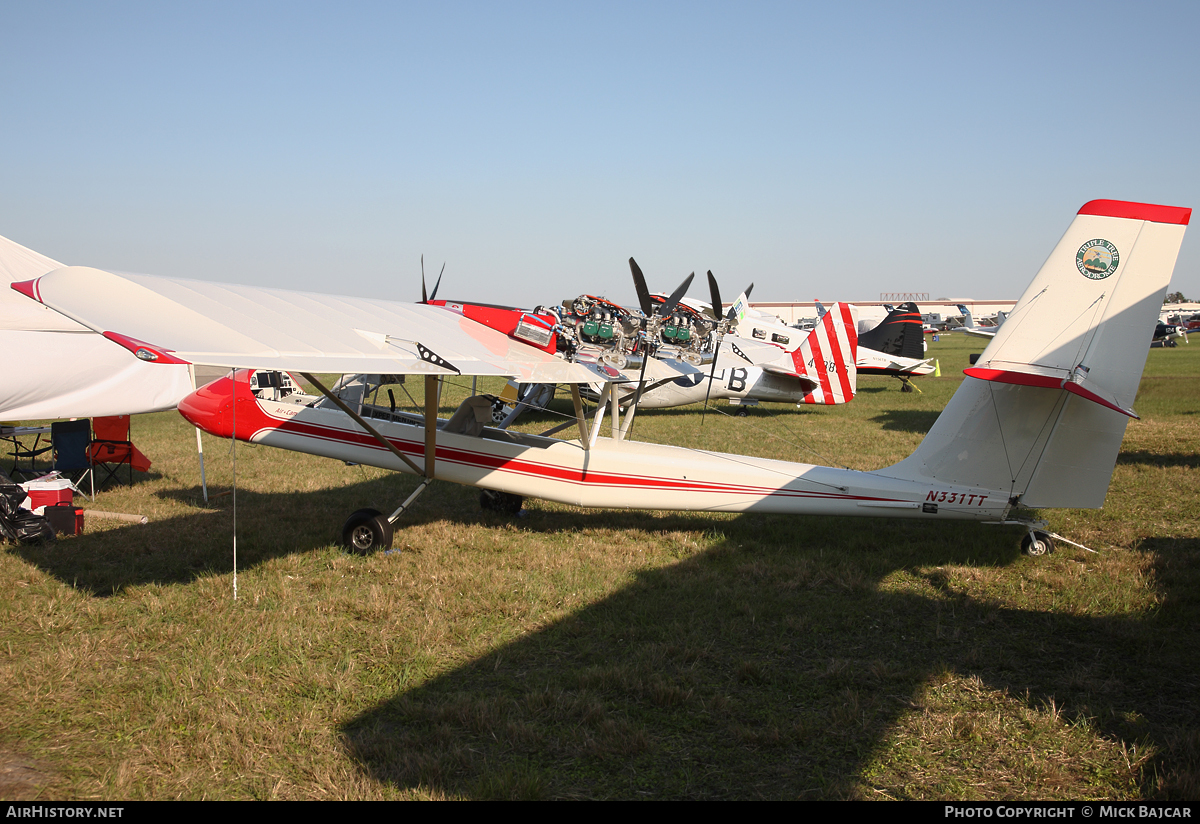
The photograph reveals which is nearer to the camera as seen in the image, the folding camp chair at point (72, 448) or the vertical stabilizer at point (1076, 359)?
the vertical stabilizer at point (1076, 359)

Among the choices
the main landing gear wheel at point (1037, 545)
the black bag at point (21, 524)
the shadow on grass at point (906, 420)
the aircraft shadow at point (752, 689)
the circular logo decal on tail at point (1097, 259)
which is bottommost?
the black bag at point (21, 524)

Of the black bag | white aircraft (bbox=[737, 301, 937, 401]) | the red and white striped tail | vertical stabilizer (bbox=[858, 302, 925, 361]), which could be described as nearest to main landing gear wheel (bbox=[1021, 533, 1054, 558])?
the black bag

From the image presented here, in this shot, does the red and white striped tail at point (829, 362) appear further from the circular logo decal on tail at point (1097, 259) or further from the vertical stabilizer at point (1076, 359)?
the circular logo decal on tail at point (1097, 259)

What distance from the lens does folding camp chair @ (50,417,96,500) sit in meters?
10.2

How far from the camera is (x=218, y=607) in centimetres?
589

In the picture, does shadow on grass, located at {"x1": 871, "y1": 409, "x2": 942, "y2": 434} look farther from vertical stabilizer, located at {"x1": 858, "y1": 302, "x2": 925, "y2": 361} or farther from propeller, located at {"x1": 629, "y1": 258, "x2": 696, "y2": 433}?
propeller, located at {"x1": 629, "y1": 258, "x2": 696, "y2": 433}


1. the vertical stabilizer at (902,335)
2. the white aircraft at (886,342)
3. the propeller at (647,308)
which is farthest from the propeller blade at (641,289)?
the vertical stabilizer at (902,335)

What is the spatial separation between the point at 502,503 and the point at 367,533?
213 centimetres

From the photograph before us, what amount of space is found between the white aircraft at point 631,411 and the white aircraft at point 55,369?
118 inches

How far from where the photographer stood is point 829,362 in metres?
18.9

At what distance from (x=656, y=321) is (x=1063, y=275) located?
13.5 ft

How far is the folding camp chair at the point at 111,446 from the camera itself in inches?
406

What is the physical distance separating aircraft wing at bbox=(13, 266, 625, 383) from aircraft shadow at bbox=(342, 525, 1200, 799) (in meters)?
2.54

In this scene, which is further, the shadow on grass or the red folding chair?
the shadow on grass
